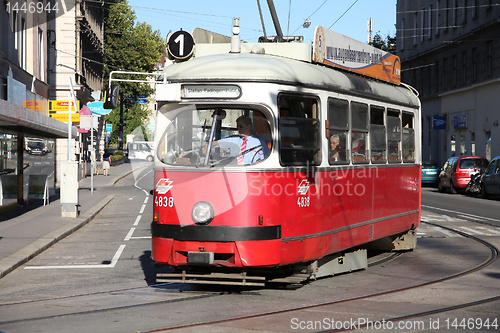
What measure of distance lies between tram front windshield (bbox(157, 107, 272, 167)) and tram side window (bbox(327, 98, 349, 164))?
118cm

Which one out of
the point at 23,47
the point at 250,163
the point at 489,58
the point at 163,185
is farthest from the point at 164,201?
the point at 489,58

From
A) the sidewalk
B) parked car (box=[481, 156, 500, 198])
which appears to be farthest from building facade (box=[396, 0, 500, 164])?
the sidewalk

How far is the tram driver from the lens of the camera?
28.7 ft

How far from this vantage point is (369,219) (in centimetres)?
1105

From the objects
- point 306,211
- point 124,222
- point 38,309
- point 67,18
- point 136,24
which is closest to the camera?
point 38,309

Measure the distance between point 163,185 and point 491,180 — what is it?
24.4 m

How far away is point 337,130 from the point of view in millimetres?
9906

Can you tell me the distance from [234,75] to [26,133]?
18212mm

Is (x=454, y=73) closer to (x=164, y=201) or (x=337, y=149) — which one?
(x=337, y=149)

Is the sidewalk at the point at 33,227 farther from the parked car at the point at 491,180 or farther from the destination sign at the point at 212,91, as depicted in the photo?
the parked car at the point at 491,180

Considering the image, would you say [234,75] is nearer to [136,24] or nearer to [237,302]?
[237,302]

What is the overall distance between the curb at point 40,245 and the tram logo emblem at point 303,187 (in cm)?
487

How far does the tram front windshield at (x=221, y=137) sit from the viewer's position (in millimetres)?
8766

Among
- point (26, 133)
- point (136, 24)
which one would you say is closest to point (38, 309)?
point (26, 133)
